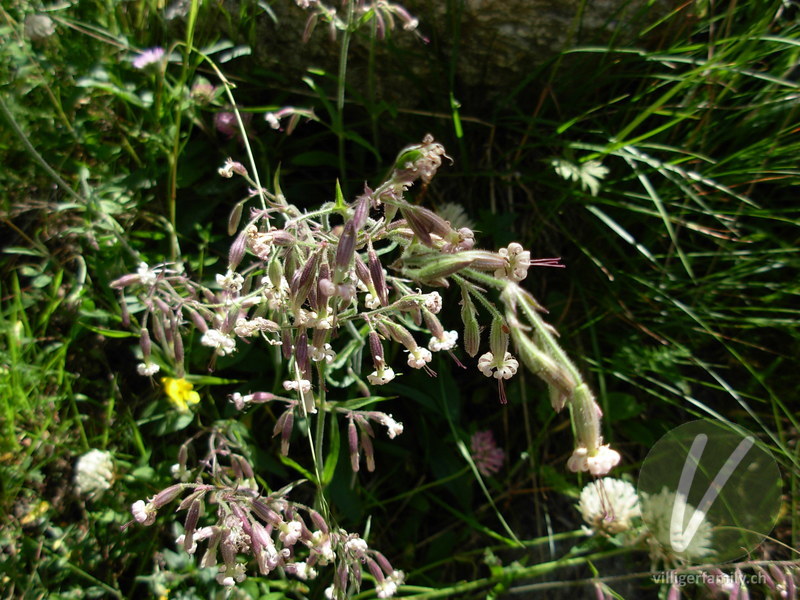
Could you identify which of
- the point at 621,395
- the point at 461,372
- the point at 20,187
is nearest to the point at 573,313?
the point at 621,395

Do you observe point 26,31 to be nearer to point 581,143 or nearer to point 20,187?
point 20,187

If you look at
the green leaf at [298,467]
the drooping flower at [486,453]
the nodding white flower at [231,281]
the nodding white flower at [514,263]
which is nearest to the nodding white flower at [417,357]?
the nodding white flower at [514,263]

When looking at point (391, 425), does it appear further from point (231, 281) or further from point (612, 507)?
point (612, 507)

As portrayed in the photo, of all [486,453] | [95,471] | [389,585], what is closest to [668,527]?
[486,453]

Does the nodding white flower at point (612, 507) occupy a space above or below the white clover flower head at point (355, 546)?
below

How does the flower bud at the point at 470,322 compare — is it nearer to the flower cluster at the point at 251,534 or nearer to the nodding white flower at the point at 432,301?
the nodding white flower at the point at 432,301

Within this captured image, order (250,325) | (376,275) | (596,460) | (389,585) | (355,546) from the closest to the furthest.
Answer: (596,460)
(376,275)
(250,325)
(355,546)
(389,585)

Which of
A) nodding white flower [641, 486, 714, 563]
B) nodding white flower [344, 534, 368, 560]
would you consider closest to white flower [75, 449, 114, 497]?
nodding white flower [344, 534, 368, 560]
